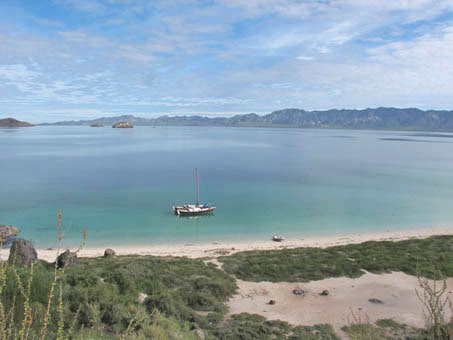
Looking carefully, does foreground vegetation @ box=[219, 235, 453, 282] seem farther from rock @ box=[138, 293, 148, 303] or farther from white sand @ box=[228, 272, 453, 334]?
rock @ box=[138, 293, 148, 303]

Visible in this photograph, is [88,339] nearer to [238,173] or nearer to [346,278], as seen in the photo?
[346,278]

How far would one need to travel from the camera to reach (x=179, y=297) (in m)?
10.3

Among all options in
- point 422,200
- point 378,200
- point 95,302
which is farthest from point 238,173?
point 95,302

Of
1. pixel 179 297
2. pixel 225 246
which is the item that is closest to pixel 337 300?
pixel 179 297

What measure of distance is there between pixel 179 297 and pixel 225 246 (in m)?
13.2

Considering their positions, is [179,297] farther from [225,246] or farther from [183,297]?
[225,246]

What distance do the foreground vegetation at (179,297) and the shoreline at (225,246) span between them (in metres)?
3.83

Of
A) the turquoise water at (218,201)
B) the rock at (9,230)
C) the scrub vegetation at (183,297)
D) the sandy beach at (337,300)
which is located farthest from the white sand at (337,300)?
the rock at (9,230)

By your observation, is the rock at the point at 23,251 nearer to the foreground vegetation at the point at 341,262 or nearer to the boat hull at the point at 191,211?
the foreground vegetation at the point at 341,262

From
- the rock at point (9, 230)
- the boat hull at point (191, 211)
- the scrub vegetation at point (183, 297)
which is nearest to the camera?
the scrub vegetation at point (183, 297)

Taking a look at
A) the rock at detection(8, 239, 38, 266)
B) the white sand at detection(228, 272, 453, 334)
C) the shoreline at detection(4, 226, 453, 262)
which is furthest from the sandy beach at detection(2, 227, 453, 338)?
the rock at detection(8, 239, 38, 266)

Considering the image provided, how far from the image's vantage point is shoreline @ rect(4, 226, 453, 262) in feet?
68.2

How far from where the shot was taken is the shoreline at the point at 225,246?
20.8m

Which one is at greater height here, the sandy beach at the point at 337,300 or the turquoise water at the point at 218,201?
the sandy beach at the point at 337,300
